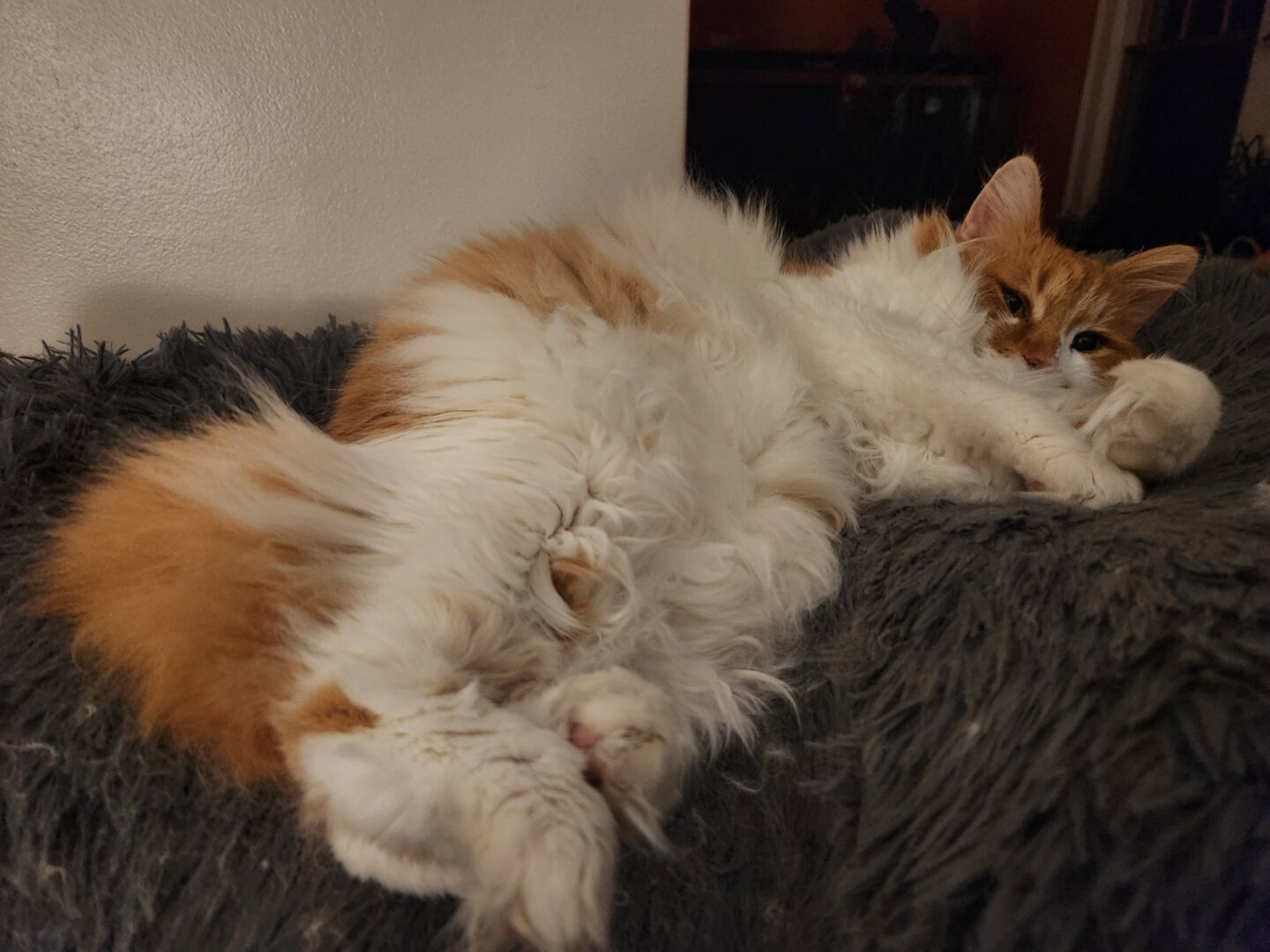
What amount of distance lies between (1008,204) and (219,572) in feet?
4.78

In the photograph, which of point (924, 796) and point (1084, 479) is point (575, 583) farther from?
point (1084, 479)

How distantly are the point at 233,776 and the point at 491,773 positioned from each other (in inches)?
10.7

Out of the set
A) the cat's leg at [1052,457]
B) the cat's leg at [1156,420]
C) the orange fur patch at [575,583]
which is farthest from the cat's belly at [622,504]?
the cat's leg at [1156,420]

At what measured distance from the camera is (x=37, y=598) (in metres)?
0.92

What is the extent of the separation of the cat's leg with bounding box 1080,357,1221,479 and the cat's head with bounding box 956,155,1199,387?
28cm

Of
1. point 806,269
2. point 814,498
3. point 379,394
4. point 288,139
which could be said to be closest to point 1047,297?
point 806,269

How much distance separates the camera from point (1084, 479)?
3.26ft

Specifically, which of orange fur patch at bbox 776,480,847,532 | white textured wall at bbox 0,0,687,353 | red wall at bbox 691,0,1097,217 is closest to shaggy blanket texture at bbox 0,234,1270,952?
orange fur patch at bbox 776,480,847,532

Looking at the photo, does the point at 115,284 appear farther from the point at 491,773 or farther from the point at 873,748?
the point at 873,748

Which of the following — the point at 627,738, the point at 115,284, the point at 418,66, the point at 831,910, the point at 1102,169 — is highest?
the point at 418,66

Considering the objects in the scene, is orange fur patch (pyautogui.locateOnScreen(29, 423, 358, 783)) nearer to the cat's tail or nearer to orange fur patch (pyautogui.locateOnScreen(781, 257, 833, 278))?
the cat's tail

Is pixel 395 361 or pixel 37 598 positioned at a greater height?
pixel 395 361

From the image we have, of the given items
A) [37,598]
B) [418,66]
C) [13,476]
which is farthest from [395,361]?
[418,66]

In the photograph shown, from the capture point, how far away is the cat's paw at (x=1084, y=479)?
3.23ft
